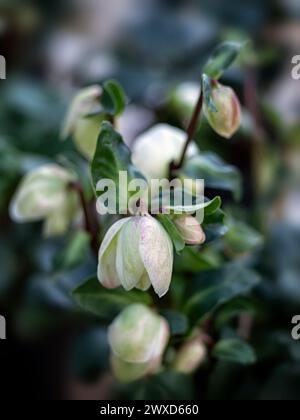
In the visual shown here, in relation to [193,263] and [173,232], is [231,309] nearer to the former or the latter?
[193,263]

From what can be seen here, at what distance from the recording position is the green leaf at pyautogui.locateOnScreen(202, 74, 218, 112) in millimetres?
414

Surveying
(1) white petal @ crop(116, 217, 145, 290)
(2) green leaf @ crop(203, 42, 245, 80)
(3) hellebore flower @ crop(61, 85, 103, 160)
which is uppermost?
(2) green leaf @ crop(203, 42, 245, 80)

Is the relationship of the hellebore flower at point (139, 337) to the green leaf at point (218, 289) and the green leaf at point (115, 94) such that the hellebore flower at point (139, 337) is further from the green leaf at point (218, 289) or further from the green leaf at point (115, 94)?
the green leaf at point (115, 94)

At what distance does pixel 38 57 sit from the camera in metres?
1.16

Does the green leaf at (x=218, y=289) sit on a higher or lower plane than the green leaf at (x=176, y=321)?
higher

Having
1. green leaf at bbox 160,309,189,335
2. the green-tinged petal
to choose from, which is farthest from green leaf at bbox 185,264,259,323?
the green-tinged petal

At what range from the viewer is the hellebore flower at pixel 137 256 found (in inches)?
14.8

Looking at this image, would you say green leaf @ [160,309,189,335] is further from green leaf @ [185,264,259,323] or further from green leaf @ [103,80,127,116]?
green leaf @ [103,80,127,116]

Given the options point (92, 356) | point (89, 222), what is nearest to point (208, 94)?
point (89, 222)

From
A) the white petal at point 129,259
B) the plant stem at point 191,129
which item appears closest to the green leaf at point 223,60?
the plant stem at point 191,129

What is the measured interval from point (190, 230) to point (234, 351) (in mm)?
129

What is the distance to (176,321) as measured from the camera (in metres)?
0.49

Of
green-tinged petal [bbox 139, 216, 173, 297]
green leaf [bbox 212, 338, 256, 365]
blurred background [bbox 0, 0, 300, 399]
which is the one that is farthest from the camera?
blurred background [bbox 0, 0, 300, 399]

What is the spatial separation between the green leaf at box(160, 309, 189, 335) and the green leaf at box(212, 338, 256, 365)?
3 cm
